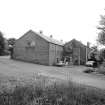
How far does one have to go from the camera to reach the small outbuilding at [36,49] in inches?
1042

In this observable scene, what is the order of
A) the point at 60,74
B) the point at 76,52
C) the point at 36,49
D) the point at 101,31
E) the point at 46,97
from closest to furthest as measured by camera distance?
the point at 46,97 < the point at 60,74 < the point at 101,31 < the point at 36,49 < the point at 76,52

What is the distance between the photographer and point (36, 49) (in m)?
27.5

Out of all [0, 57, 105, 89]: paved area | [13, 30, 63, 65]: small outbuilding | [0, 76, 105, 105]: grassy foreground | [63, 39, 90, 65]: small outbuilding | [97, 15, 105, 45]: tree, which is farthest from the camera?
[63, 39, 90, 65]: small outbuilding

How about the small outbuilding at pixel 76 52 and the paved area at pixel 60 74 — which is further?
the small outbuilding at pixel 76 52

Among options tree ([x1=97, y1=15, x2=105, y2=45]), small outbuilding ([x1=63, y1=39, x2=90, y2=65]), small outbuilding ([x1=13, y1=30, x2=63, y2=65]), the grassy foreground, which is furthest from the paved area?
small outbuilding ([x1=63, y1=39, x2=90, y2=65])

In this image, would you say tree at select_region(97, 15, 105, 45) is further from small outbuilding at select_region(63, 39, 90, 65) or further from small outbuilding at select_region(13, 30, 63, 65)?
small outbuilding at select_region(63, 39, 90, 65)

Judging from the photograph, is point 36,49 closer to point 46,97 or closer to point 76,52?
point 76,52

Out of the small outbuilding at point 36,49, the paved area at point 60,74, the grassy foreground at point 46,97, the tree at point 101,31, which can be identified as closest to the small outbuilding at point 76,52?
the small outbuilding at point 36,49

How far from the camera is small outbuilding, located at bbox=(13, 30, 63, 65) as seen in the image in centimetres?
2647

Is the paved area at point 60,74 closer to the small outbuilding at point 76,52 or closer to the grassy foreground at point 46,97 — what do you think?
the grassy foreground at point 46,97

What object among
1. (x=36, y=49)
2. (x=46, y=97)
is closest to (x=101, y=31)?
(x=36, y=49)

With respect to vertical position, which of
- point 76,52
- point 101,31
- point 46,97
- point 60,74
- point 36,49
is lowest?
point 60,74

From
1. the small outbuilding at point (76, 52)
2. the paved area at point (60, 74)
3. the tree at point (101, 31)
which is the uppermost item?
the tree at point (101, 31)

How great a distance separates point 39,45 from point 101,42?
14005 mm
